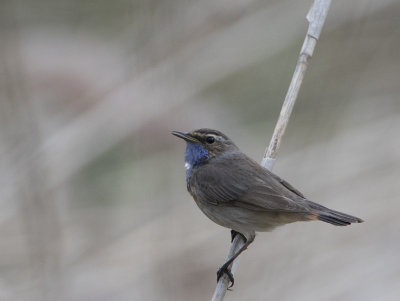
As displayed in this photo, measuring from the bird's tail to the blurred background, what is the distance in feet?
1.90

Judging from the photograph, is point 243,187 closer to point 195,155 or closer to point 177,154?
point 195,155

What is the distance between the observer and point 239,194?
14.4ft

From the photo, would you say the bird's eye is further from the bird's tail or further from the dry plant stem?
the bird's tail

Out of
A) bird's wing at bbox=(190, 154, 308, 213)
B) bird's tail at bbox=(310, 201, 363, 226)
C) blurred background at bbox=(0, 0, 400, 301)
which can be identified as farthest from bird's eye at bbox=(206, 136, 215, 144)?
bird's tail at bbox=(310, 201, 363, 226)

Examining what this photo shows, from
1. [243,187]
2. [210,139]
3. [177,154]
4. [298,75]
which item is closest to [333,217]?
[243,187]

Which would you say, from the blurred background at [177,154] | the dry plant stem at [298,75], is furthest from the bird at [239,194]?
the blurred background at [177,154]

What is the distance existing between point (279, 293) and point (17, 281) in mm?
2384

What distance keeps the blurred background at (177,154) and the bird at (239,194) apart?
0.47m

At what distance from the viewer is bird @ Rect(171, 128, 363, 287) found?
418 cm

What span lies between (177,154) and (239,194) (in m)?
2.94

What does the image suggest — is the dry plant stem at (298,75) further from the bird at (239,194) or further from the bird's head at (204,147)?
the bird's head at (204,147)

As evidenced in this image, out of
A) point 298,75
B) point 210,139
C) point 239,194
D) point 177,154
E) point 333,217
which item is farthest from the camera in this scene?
point 177,154

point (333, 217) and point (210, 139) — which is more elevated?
point (210, 139)

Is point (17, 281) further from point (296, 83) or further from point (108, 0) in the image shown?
point (108, 0)
